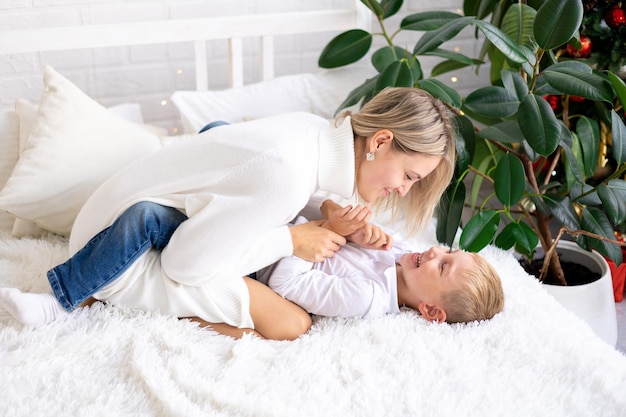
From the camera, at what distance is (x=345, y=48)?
2.07 m

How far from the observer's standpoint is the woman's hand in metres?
1.49

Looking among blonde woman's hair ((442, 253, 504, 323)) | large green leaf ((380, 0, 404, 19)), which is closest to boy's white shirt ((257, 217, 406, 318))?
blonde woman's hair ((442, 253, 504, 323))

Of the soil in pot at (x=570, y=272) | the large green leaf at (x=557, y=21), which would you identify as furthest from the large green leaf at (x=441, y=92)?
the soil in pot at (x=570, y=272)

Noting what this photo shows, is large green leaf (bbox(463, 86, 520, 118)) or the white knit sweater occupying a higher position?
large green leaf (bbox(463, 86, 520, 118))

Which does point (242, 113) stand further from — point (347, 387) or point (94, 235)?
point (347, 387)

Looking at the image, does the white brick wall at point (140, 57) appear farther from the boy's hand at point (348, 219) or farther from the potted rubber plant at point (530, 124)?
the boy's hand at point (348, 219)

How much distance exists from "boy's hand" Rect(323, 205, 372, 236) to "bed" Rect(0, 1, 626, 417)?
0.19m

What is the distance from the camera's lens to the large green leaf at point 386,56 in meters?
2.01

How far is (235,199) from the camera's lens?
4.49 ft

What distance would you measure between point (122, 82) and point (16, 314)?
1.07 meters

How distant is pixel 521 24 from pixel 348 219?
61cm

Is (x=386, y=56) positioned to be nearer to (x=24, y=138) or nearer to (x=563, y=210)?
(x=563, y=210)

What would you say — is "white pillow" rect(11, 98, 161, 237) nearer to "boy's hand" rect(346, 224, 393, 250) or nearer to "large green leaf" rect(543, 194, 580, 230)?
"boy's hand" rect(346, 224, 393, 250)

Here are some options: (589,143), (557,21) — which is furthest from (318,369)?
(589,143)
